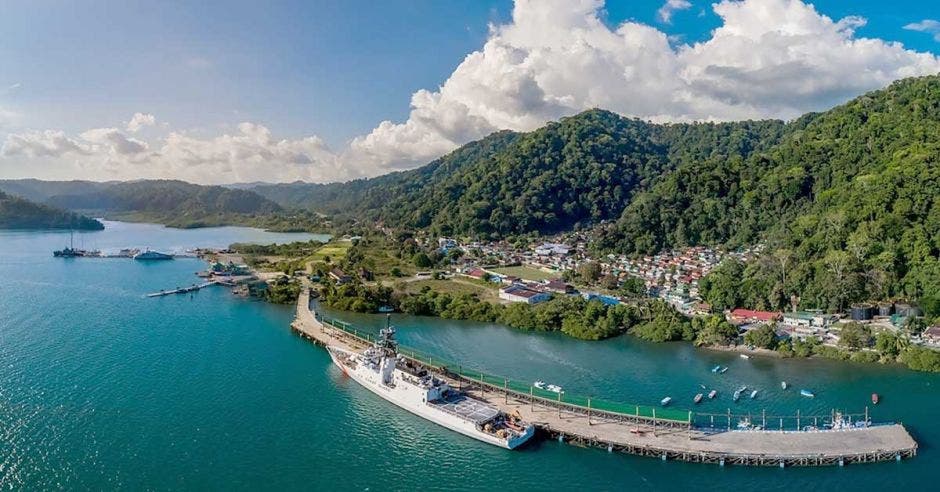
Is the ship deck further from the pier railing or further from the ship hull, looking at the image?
the pier railing

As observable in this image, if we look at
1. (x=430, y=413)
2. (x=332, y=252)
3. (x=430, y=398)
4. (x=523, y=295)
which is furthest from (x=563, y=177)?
(x=430, y=413)

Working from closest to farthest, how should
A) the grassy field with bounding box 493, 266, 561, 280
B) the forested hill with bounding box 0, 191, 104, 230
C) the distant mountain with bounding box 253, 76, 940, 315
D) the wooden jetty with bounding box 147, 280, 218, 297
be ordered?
the distant mountain with bounding box 253, 76, 940, 315 < the wooden jetty with bounding box 147, 280, 218, 297 < the grassy field with bounding box 493, 266, 561, 280 < the forested hill with bounding box 0, 191, 104, 230

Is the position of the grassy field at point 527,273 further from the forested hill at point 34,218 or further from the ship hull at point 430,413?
the forested hill at point 34,218

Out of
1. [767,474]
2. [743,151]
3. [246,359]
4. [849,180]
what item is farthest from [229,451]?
[743,151]

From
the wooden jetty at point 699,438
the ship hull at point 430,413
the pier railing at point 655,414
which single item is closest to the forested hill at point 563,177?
the ship hull at point 430,413

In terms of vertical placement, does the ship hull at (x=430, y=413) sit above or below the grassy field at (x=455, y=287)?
below

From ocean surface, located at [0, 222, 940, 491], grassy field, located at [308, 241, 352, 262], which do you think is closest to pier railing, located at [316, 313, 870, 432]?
ocean surface, located at [0, 222, 940, 491]

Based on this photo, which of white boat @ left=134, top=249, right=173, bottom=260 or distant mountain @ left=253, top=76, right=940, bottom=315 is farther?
white boat @ left=134, top=249, right=173, bottom=260

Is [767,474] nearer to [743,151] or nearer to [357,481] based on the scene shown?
[357,481]
